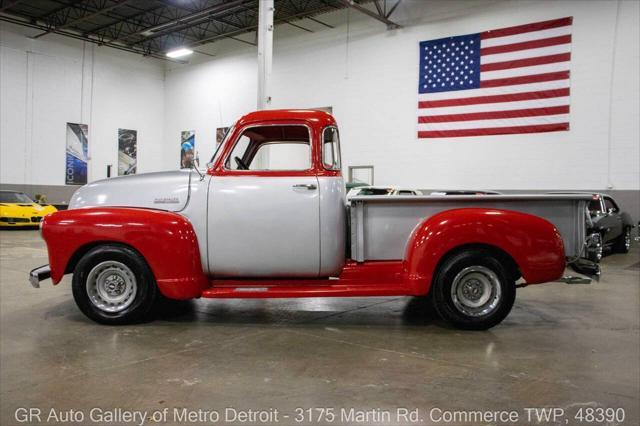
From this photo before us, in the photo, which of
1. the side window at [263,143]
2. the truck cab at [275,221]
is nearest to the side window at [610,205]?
the side window at [263,143]

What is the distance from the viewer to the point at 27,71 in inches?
782

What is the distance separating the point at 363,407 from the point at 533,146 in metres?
13.2

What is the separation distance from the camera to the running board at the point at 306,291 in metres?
4.39

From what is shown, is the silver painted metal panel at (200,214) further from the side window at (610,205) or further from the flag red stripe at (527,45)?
the flag red stripe at (527,45)

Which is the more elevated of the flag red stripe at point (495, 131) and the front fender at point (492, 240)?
the flag red stripe at point (495, 131)

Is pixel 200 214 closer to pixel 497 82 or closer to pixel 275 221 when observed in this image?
pixel 275 221

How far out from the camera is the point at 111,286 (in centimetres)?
460

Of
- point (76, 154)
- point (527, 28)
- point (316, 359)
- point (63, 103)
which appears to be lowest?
point (316, 359)

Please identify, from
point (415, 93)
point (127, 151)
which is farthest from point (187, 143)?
point (415, 93)

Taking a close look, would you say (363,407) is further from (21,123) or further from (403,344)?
(21,123)

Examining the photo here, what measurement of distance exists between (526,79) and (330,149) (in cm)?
1127

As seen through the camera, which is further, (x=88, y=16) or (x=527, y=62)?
(x=88, y=16)

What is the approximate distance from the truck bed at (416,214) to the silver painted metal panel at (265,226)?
0.41m

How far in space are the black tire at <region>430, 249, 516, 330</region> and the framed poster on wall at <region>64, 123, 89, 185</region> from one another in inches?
809
